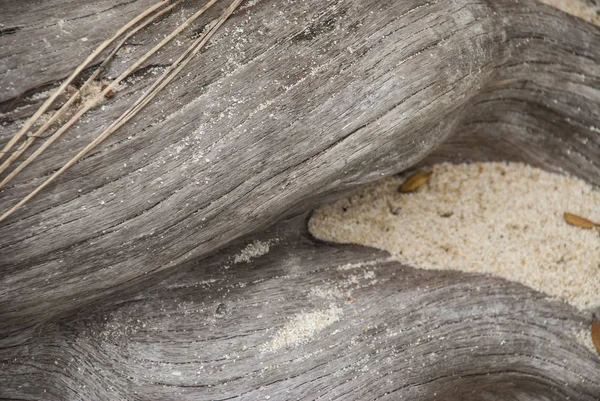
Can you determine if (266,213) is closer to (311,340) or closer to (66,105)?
(311,340)

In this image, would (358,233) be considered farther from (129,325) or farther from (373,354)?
(129,325)

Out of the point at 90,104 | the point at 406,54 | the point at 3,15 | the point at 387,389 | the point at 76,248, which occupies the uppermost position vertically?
the point at 3,15

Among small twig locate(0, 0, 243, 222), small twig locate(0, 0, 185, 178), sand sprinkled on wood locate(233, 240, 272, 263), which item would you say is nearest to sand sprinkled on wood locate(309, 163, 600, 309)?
sand sprinkled on wood locate(233, 240, 272, 263)

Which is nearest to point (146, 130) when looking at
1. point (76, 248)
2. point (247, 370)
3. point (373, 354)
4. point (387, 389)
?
point (76, 248)

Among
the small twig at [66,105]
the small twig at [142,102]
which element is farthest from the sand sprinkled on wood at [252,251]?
the small twig at [66,105]

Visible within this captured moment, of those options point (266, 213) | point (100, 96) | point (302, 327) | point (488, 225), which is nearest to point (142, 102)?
point (100, 96)
